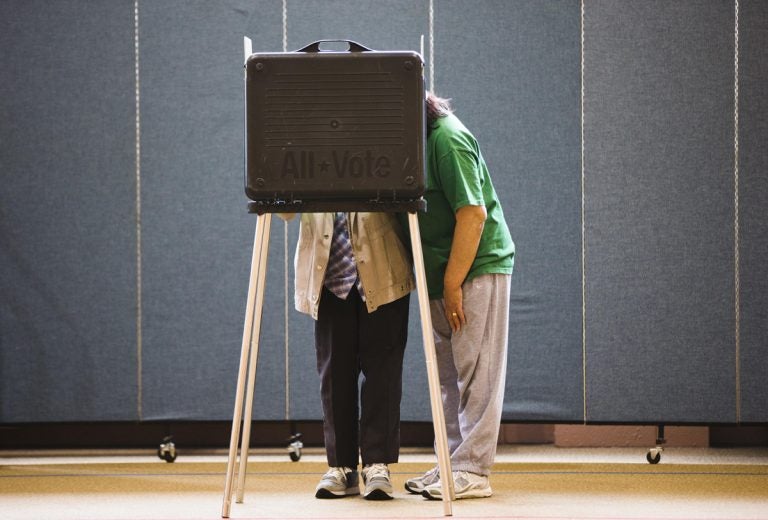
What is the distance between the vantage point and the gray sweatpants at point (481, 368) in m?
2.28

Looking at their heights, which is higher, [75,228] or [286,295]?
[75,228]

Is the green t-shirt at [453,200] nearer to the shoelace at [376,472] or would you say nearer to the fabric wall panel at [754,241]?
the shoelace at [376,472]

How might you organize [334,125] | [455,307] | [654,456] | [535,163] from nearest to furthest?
[334,125]
[455,307]
[654,456]
[535,163]

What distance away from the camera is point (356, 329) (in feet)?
7.67

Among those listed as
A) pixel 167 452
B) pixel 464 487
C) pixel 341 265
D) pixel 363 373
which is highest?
pixel 341 265

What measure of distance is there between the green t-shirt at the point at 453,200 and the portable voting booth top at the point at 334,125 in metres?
0.37

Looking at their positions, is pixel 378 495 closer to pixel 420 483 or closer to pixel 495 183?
pixel 420 483

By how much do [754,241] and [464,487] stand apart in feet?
5.18

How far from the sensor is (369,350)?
2301 millimetres

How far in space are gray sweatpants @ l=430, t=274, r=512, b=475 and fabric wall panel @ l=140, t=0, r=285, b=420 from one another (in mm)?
1152

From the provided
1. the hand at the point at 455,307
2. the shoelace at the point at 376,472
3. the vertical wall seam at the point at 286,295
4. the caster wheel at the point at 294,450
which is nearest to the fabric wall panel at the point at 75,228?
the vertical wall seam at the point at 286,295

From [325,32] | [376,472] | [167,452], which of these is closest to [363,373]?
[376,472]

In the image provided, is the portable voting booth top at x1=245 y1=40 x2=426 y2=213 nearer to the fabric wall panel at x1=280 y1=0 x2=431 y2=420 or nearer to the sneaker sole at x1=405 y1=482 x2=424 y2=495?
the sneaker sole at x1=405 y1=482 x2=424 y2=495

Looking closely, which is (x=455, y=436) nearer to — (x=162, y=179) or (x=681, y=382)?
(x=681, y=382)
